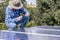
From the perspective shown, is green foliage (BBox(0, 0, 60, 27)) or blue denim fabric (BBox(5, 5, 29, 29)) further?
green foliage (BBox(0, 0, 60, 27))

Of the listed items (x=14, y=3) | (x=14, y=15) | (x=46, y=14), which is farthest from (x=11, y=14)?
(x=46, y=14)

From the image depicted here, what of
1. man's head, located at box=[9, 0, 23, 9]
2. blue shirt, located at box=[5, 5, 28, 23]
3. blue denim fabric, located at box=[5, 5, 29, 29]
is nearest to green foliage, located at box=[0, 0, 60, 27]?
blue denim fabric, located at box=[5, 5, 29, 29]

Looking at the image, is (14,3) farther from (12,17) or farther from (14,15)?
(12,17)

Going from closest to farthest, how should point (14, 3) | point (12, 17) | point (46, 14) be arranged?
point (14, 3) < point (12, 17) < point (46, 14)

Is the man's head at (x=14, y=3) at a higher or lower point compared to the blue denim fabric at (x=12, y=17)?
higher

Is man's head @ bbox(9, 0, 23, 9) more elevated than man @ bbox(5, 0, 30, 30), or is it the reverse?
man's head @ bbox(9, 0, 23, 9)

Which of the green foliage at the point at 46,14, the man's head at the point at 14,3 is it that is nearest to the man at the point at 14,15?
the man's head at the point at 14,3

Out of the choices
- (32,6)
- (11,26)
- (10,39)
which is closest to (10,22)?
(11,26)

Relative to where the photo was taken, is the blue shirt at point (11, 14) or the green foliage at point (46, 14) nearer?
the blue shirt at point (11, 14)

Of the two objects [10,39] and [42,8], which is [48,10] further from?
[10,39]

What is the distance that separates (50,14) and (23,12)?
4.51 m

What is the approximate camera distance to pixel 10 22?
468 inches

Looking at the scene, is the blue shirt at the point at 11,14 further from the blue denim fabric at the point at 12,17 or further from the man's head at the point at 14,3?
the man's head at the point at 14,3

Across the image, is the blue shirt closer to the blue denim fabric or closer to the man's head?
the blue denim fabric
